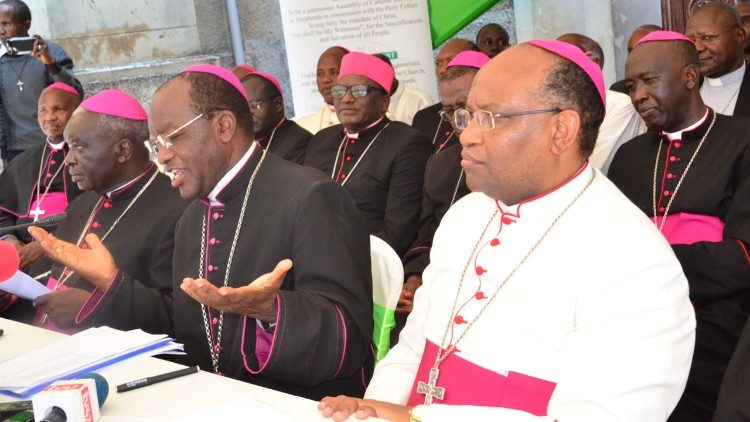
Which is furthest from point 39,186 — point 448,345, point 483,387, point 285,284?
point 483,387

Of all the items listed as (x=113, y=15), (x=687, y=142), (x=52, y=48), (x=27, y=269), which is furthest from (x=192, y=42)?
(x=687, y=142)

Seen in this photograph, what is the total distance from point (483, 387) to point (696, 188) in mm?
1736

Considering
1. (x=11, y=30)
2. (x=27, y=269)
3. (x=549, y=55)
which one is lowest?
(x=27, y=269)

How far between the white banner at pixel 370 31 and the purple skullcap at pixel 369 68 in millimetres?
1928

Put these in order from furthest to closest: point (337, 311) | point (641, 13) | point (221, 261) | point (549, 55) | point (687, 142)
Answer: point (641, 13), point (687, 142), point (221, 261), point (337, 311), point (549, 55)

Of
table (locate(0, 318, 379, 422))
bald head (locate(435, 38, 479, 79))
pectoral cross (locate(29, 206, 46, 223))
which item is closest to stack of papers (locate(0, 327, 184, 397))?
table (locate(0, 318, 379, 422))

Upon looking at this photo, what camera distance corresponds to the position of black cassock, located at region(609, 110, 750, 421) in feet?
10.9

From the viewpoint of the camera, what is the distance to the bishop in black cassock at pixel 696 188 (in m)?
3.35

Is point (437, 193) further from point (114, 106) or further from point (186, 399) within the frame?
point (186, 399)

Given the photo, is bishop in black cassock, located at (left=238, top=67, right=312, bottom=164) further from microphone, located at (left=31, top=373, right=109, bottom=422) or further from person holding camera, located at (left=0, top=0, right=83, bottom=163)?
microphone, located at (left=31, top=373, right=109, bottom=422)

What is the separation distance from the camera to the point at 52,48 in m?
7.34

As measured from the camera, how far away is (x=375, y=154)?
18.0 feet

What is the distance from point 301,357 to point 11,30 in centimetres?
572

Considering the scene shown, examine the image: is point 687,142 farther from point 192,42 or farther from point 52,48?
point 192,42
